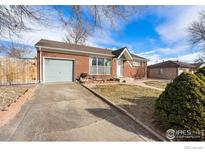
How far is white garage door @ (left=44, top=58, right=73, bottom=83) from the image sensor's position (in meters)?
12.1

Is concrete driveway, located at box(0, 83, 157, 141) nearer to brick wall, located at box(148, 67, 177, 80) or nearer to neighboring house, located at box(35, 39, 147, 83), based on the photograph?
neighboring house, located at box(35, 39, 147, 83)

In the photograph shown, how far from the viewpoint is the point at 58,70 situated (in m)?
12.7

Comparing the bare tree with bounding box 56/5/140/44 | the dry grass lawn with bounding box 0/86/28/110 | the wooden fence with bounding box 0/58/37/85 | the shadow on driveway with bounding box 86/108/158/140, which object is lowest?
the shadow on driveway with bounding box 86/108/158/140

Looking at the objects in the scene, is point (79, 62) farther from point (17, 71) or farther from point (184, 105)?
point (184, 105)

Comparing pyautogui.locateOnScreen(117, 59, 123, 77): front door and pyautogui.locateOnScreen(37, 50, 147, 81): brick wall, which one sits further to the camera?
pyautogui.locateOnScreen(117, 59, 123, 77): front door

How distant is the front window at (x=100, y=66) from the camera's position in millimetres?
15391

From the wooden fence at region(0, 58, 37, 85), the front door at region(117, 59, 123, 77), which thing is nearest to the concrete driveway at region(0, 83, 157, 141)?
the wooden fence at region(0, 58, 37, 85)

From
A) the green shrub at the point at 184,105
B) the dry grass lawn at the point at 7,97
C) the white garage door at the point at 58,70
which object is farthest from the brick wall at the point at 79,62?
the green shrub at the point at 184,105

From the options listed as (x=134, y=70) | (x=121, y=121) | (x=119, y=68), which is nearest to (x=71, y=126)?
(x=121, y=121)

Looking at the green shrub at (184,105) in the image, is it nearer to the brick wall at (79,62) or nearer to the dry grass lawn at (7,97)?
the dry grass lawn at (7,97)

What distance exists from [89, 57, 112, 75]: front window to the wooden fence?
6.08 m

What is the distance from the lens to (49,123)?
382 cm

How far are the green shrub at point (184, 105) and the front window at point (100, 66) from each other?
1203 cm

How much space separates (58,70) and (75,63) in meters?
1.93
